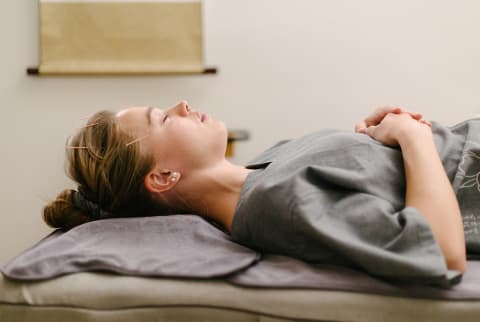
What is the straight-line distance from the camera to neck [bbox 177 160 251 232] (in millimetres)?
1373

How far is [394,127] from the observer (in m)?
1.32

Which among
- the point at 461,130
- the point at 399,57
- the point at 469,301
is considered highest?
the point at 399,57

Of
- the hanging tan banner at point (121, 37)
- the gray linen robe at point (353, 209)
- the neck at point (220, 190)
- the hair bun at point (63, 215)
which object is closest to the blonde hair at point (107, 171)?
the hair bun at point (63, 215)

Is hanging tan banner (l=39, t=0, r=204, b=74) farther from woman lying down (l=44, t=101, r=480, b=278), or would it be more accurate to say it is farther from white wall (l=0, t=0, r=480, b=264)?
woman lying down (l=44, t=101, r=480, b=278)

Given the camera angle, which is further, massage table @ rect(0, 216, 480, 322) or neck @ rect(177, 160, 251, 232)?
neck @ rect(177, 160, 251, 232)

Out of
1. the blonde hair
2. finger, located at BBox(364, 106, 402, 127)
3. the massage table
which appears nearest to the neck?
the blonde hair

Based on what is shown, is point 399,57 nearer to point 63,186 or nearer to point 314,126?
point 314,126

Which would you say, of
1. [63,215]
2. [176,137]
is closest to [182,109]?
[176,137]

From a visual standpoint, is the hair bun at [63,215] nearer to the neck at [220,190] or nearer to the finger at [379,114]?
the neck at [220,190]

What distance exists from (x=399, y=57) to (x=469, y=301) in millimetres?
1843

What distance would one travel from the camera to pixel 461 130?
1.48 meters

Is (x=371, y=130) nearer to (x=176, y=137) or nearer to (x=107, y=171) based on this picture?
(x=176, y=137)

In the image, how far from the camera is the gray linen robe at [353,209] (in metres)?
1.00

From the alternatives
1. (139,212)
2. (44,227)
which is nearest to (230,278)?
(139,212)
